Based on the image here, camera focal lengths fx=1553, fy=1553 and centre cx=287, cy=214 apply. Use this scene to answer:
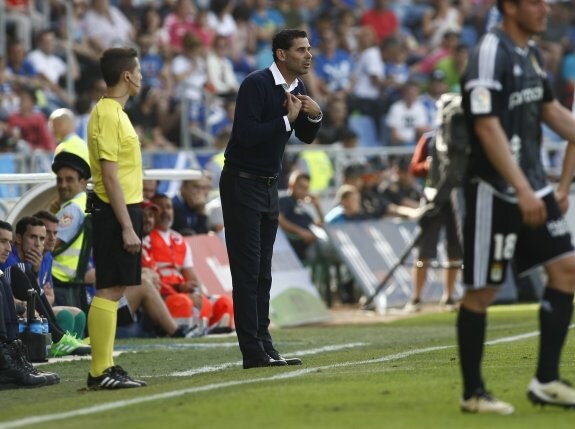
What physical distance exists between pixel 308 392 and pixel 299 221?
1069 cm

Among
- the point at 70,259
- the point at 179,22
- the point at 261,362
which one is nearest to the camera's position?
the point at 261,362

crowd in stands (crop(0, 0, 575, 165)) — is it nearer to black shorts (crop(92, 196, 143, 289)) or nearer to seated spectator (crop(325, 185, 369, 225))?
seated spectator (crop(325, 185, 369, 225))

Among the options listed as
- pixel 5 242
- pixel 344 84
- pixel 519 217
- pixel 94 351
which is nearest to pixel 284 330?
pixel 5 242

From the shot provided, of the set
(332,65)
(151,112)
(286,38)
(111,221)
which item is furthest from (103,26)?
(111,221)

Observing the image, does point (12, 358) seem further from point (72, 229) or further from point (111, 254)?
point (72, 229)

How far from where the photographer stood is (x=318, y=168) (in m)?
20.8

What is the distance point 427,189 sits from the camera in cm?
1720

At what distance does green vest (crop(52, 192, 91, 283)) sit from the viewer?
43.3 ft

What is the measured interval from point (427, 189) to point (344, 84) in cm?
823

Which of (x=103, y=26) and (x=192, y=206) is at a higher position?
(x=103, y=26)

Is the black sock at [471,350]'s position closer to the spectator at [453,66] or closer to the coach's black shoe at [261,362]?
the coach's black shoe at [261,362]

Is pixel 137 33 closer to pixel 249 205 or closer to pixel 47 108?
pixel 47 108

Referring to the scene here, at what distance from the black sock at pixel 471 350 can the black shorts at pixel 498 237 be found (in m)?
0.18

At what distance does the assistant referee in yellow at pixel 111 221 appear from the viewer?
9008mm
